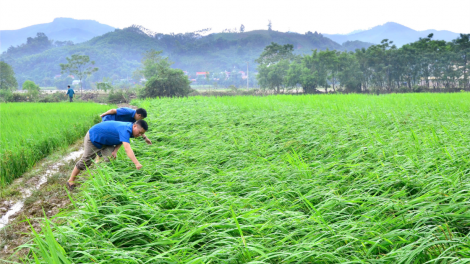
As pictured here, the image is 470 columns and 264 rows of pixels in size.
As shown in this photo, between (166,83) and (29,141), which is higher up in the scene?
(166,83)

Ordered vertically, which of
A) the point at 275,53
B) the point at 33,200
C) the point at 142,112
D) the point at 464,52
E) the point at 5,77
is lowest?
the point at 33,200

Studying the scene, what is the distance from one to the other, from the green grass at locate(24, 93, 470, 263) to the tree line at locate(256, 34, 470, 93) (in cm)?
3118

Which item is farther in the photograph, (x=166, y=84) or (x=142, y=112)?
(x=166, y=84)

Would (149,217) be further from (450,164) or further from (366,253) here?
(450,164)

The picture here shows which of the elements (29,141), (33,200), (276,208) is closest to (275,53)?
(29,141)

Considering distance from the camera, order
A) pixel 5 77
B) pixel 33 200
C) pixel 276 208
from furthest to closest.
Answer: pixel 5 77, pixel 33 200, pixel 276 208

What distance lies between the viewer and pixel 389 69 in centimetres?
3216

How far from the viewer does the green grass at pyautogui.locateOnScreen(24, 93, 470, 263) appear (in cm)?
161

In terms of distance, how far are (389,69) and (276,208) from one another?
35.5m

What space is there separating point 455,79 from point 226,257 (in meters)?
36.2

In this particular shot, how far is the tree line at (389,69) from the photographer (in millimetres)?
28922

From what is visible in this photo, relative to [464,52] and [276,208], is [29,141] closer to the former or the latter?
[276,208]

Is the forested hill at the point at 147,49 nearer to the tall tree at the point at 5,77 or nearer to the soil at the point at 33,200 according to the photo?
the tall tree at the point at 5,77

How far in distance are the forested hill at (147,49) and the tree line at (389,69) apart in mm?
53081
